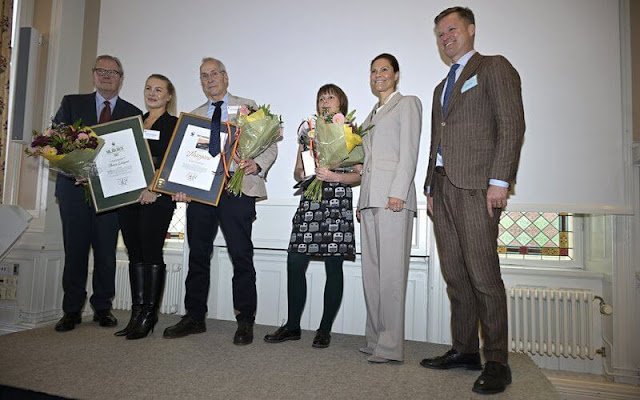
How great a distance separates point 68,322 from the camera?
266 centimetres

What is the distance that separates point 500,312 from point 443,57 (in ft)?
6.50

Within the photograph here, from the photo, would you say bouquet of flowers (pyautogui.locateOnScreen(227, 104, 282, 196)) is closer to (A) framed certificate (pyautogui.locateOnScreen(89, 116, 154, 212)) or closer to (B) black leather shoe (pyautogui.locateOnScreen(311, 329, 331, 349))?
(A) framed certificate (pyautogui.locateOnScreen(89, 116, 154, 212))

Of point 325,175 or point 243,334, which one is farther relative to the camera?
point 243,334

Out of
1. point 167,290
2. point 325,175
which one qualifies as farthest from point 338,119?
point 167,290

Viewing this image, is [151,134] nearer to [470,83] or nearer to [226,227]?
[226,227]

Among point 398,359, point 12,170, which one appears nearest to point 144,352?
point 398,359

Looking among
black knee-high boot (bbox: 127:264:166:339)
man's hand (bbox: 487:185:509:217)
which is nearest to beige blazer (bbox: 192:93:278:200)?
black knee-high boot (bbox: 127:264:166:339)

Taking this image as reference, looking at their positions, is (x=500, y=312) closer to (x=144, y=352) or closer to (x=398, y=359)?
(x=398, y=359)

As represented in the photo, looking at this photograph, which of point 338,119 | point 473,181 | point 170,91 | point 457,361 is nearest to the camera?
point 473,181

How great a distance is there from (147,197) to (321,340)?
1331 mm

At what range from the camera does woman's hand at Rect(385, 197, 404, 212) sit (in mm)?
2121

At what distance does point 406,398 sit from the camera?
1.73m

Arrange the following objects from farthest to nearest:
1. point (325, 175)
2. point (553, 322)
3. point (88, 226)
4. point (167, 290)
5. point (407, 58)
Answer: point (167, 290), point (407, 58), point (553, 322), point (88, 226), point (325, 175)

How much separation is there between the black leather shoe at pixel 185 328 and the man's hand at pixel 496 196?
1845mm
